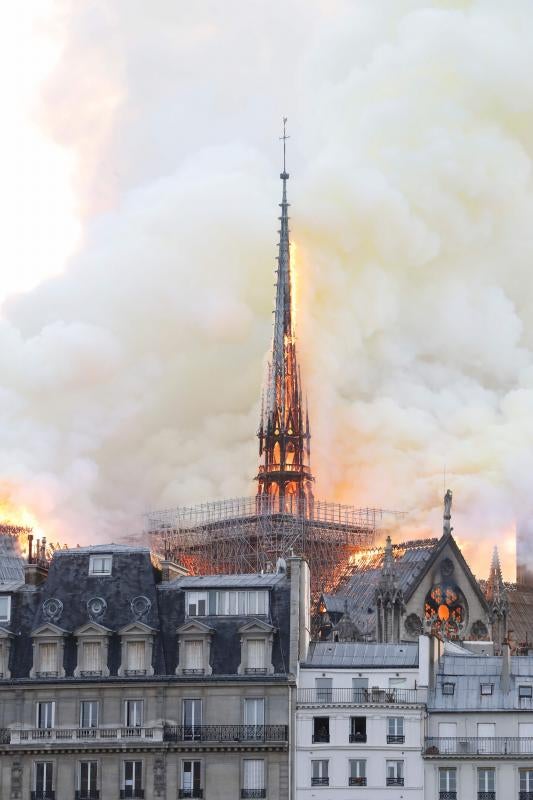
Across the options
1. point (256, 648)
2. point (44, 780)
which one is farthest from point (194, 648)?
point (44, 780)

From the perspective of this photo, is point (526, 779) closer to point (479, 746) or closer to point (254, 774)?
point (479, 746)

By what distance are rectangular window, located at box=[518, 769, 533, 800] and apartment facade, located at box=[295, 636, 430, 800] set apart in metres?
5.11

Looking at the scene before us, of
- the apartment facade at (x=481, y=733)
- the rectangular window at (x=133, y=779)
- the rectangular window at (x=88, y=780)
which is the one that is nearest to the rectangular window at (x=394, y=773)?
the apartment facade at (x=481, y=733)

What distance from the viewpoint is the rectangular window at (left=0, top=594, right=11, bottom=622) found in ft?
467

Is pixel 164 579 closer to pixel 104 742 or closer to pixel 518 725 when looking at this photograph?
pixel 104 742

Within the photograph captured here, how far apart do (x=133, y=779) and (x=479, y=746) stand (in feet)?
59.5

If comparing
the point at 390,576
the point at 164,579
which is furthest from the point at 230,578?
the point at 390,576

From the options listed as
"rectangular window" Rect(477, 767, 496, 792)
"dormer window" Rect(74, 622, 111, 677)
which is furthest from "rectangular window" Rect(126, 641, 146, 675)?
"rectangular window" Rect(477, 767, 496, 792)

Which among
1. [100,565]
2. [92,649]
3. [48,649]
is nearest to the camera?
[92,649]

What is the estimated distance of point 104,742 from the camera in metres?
136

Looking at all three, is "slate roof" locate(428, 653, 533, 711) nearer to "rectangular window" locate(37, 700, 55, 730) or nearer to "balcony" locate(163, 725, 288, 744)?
"balcony" locate(163, 725, 288, 744)

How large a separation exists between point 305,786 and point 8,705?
54.3ft

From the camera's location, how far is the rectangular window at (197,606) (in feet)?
462

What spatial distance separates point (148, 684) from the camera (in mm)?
137875
